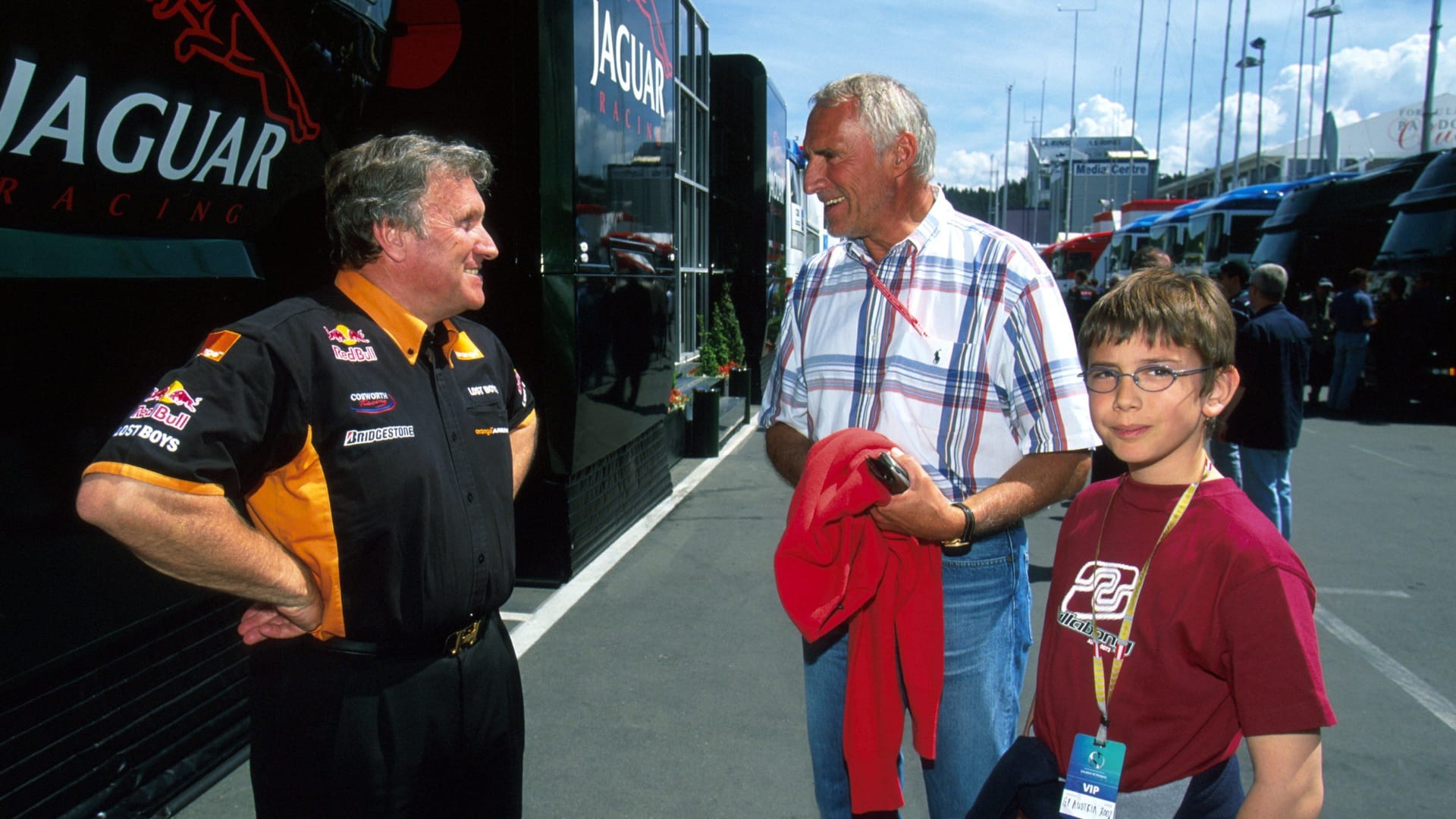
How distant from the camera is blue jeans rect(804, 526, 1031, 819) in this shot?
2.23 m

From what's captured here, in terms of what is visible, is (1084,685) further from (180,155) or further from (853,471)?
(180,155)

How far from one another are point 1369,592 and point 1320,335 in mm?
11772

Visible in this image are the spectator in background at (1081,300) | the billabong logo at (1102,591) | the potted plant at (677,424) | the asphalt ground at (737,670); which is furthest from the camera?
the spectator in background at (1081,300)

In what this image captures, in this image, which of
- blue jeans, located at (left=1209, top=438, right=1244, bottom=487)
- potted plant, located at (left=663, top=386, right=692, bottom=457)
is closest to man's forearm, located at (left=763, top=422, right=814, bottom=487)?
blue jeans, located at (left=1209, top=438, right=1244, bottom=487)

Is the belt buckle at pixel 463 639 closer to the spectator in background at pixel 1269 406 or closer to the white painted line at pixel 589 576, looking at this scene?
the white painted line at pixel 589 576

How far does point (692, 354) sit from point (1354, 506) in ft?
20.3

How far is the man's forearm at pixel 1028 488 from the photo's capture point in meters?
2.10

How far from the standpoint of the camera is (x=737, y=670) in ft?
14.8

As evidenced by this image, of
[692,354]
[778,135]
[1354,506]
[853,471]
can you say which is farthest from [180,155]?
[778,135]

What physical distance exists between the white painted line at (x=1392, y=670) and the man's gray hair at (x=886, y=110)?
3552 millimetres

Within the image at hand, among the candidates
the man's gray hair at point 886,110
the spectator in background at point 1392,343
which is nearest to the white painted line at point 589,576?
the man's gray hair at point 886,110

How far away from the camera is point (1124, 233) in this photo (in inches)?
1463

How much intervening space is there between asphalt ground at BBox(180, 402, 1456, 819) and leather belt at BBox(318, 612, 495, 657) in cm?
142

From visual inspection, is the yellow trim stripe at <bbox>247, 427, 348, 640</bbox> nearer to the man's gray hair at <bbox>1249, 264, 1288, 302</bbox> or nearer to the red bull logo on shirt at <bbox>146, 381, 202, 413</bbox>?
the red bull logo on shirt at <bbox>146, 381, 202, 413</bbox>
